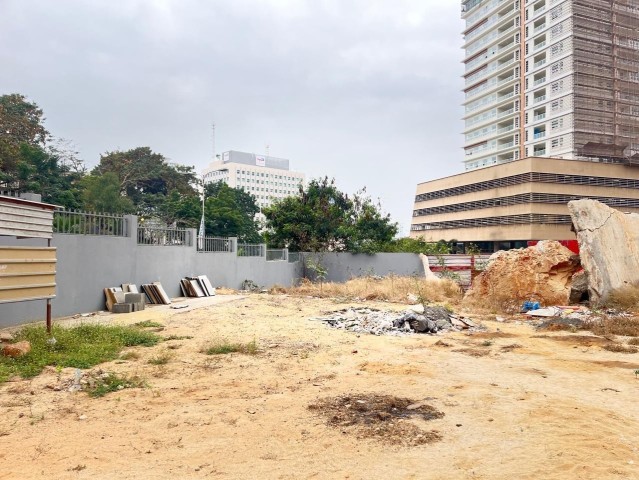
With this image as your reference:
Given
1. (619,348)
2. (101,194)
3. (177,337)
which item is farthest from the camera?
(101,194)

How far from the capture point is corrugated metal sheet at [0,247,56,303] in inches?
282

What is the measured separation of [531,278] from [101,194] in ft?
106

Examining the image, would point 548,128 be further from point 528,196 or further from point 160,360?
point 160,360

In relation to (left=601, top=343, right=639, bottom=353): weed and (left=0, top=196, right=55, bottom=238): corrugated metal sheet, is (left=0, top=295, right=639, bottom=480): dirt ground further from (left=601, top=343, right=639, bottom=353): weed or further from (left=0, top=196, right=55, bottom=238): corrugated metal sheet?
(left=0, top=196, right=55, bottom=238): corrugated metal sheet

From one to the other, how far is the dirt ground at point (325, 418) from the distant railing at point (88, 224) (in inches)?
222

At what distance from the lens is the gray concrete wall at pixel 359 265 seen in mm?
26641

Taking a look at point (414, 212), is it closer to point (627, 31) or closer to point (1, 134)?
point (627, 31)

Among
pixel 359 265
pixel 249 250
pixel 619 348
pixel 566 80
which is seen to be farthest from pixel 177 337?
pixel 566 80

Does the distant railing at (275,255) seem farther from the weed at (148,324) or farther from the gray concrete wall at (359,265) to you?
the weed at (148,324)

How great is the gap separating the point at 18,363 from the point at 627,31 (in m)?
70.3

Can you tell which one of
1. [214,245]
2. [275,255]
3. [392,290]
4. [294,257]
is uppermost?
[214,245]

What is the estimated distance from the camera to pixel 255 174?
118m

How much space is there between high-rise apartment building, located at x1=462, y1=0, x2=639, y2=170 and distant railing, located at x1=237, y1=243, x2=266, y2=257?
43.8 m

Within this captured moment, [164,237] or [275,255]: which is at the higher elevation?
[164,237]
